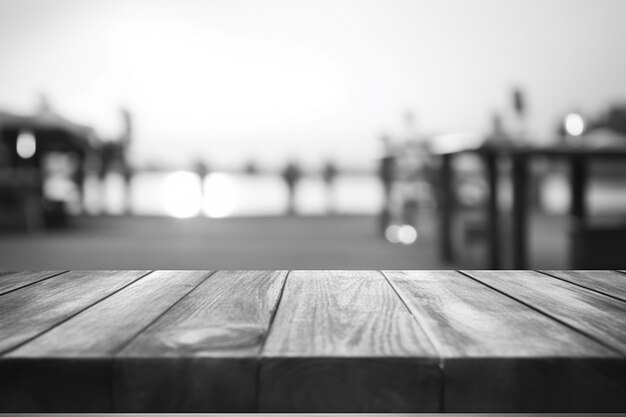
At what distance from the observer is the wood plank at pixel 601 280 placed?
706 mm

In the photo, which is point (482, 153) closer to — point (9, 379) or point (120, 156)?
point (9, 379)

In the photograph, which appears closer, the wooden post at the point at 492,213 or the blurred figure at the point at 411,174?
the wooden post at the point at 492,213

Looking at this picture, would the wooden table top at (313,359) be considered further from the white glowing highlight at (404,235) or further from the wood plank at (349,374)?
the white glowing highlight at (404,235)

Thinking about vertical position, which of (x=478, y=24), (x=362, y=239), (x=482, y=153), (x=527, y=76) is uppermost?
(x=478, y=24)

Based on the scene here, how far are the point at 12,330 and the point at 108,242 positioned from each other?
3.61 meters

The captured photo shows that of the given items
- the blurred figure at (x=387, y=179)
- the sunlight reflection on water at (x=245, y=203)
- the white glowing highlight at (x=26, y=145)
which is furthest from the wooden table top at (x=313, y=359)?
the sunlight reflection on water at (x=245, y=203)

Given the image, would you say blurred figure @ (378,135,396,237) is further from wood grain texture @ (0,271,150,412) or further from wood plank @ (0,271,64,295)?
wood grain texture @ (0,271,150,412)

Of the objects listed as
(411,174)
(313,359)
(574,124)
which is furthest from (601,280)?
(411,174)

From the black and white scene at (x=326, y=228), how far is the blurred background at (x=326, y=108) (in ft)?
0.10

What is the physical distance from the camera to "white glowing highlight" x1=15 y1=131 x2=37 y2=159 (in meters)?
4.89

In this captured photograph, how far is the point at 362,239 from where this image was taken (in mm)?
4223

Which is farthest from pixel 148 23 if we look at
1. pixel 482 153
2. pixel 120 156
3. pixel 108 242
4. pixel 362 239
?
pixel 482 153

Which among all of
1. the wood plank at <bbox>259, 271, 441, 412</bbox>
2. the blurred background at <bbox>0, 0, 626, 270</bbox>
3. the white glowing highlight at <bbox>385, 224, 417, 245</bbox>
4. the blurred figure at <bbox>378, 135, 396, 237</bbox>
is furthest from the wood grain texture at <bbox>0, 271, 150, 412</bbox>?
the blurred figure at <bbox>378, 135, 396, 237</bbox>

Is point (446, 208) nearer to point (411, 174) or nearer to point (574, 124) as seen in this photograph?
point (574, 124)
